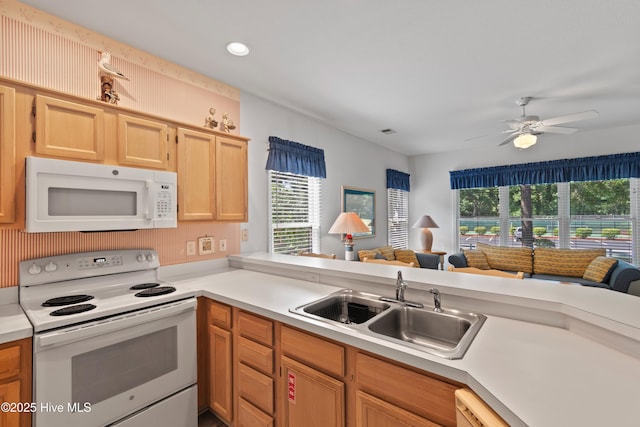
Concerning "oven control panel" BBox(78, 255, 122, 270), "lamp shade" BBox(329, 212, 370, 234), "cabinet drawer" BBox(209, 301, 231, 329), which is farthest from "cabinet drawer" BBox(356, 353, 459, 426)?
"lamp shade" BBox(329, 212, 370, 234)

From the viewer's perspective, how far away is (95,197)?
1.69 metres

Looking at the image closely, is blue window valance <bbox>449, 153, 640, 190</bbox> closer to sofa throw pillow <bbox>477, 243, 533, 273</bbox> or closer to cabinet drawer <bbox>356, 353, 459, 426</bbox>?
sofa throw pillow <bbox>477, 243, 533, 273</bbox>

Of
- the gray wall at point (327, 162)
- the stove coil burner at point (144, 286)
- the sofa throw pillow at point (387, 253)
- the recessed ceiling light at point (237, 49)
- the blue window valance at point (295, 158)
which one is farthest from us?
the sofa throw pillow at point (387, 253)

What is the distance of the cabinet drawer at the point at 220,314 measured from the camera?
5.93 ft

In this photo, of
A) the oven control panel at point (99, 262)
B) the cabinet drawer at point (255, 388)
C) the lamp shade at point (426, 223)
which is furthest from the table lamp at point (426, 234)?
the oven control panel at point (99, 262)

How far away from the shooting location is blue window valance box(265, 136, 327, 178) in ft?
10.1

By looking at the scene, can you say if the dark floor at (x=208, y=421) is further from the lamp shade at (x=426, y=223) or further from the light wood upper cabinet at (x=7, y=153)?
the lamp shade at (x=426, y=223)

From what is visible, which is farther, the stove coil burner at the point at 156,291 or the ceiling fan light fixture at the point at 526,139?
the ceiling fan light fixture at the point at 526,139

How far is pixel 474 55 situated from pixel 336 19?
3.93 feet

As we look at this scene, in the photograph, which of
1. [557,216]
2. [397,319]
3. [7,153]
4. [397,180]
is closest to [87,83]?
[7,153]

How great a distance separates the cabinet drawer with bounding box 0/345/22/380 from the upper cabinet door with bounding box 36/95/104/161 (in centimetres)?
96

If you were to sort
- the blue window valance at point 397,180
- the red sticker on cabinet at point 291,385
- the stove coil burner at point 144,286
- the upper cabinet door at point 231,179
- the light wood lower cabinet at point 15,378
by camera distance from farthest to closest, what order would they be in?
the blue window valance at point 397,180 → the upper cabinet door at point 231,179 → the stove coil burner at point 144,286 → the red sticker on cabinet at point 291,385 → the light wood lower cabinet at point 15,378

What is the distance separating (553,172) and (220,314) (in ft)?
17.5

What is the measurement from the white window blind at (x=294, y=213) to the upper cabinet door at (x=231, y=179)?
2.14ft
